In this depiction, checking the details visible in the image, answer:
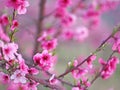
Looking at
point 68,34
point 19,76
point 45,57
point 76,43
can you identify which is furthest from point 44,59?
point 76,43

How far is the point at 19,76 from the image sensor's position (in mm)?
1435

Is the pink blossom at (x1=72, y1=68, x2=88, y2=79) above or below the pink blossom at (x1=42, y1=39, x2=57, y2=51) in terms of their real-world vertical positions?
below

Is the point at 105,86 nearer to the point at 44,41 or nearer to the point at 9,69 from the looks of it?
the point at 44,41

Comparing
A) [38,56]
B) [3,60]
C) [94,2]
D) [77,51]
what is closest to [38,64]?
A: [38,56]

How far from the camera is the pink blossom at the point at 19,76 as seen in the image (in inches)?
56.0

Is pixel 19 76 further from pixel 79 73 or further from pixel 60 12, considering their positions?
pixel 60 12

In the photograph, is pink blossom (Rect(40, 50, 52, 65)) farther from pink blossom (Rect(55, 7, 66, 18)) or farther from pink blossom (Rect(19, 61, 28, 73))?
pink blossom (Rect(55, 7, 66, 18))

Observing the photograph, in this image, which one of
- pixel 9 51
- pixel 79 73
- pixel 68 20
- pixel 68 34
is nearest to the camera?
pixel 9 51

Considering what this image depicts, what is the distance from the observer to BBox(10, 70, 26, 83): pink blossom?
1.42m

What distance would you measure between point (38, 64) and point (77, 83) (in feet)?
0.56

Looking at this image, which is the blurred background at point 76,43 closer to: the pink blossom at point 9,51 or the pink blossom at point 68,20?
the pink blossom at point 68,20

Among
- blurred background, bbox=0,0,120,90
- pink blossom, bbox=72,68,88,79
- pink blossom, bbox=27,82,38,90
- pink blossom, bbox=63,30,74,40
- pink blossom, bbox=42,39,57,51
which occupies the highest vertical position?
blurred background, bbox=0,0,120,90

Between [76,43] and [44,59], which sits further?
[76,43]

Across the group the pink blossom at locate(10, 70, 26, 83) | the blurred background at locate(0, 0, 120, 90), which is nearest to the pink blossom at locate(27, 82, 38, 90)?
the pink blossom at locate(10, 70, 26, 83)
